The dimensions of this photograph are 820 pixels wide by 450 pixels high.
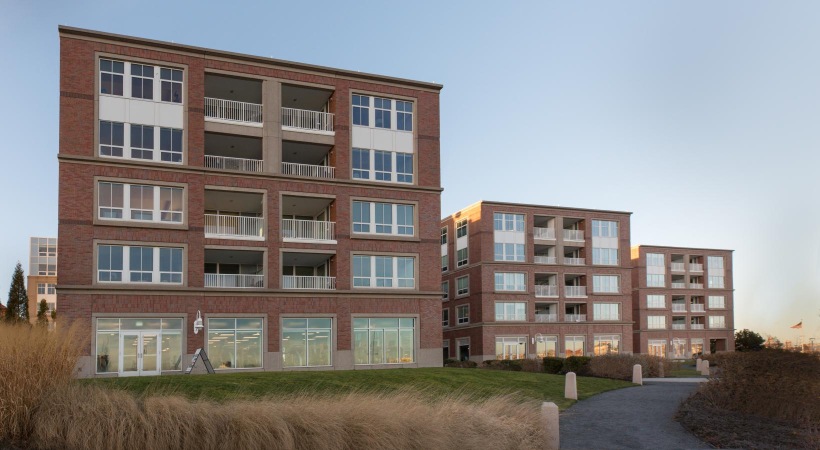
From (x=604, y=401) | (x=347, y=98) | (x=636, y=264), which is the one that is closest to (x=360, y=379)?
(x=604, y=401)

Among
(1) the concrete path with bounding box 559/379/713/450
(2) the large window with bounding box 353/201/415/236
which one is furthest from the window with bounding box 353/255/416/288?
(1) the concrete path with bounding box 559/379/713/450

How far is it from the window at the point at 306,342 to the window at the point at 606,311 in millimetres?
40567

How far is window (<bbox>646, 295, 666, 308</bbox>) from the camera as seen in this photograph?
8850 centimetres

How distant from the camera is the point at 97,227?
36188 millimetres

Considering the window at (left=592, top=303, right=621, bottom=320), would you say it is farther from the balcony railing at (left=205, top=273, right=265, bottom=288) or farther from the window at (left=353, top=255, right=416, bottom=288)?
the balcony railing at (left=205, top=273, right=265, bottom=288)

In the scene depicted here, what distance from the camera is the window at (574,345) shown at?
234 feet

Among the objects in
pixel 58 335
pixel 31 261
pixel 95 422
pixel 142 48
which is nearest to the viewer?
pixel 95 422

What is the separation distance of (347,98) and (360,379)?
21116 millimetres

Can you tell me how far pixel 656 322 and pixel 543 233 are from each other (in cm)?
2605

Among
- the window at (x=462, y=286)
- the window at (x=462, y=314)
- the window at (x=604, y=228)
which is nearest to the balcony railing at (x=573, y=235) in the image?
the window at (x=604, y=228)

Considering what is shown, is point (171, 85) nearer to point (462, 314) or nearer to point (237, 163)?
point (237, 163)

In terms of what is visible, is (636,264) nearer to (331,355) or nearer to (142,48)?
(331,355)

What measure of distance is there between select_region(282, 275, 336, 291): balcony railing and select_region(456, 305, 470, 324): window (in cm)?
3126

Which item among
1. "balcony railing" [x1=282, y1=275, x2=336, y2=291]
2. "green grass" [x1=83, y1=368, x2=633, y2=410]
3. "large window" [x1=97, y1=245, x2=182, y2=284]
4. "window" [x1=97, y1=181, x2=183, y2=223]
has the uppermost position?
"window" [x1=97, y1=181, x2=183, y2=223]
